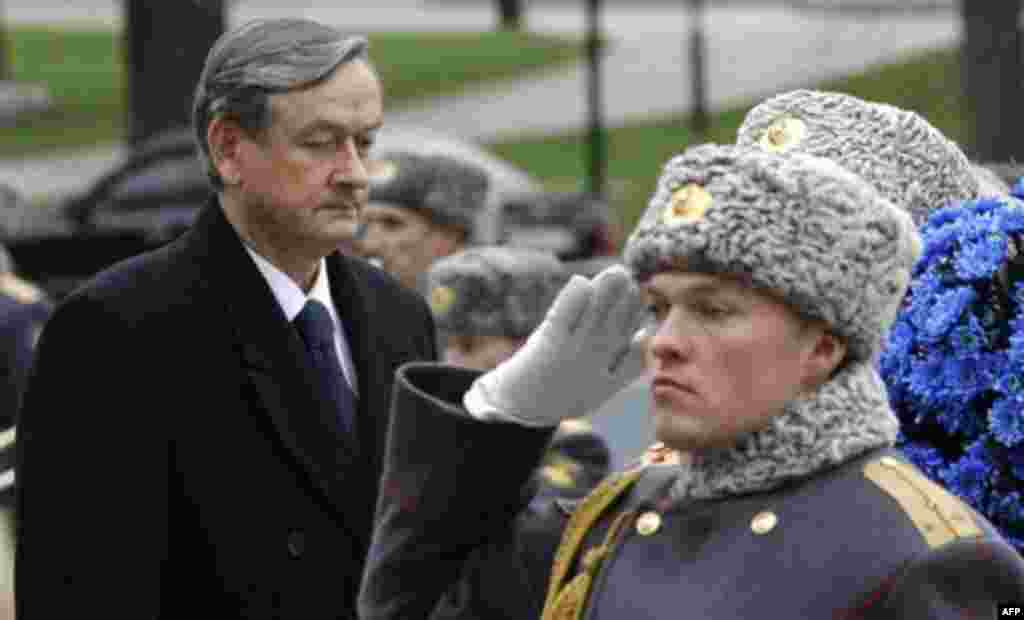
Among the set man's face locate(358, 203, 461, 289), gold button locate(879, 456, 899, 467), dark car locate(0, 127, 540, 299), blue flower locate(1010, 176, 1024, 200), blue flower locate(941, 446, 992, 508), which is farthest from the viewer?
dark car locate(0, 127, 540, 299)

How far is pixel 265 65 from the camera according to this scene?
4.99 m

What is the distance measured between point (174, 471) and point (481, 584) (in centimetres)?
133

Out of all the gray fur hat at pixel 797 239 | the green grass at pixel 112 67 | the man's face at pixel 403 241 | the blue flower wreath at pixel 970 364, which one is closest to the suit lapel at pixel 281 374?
the blue flower wreath at pixel 970 364

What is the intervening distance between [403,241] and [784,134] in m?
3.88

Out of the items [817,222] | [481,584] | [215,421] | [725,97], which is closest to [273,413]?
[215,421]

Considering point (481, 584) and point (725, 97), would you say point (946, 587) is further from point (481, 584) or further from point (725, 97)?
point (725, 97)

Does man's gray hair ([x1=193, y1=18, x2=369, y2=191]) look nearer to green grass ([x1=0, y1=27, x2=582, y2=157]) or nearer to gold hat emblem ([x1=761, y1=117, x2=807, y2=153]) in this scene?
gold hat emblem ([x1=761, y1=117, x2=807, y2=153])

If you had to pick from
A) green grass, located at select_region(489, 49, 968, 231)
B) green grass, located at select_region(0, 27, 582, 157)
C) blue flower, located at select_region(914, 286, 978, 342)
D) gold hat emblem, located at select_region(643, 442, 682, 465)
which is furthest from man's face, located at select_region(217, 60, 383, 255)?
green grass, located at select_region(0, 27, 582, 157)

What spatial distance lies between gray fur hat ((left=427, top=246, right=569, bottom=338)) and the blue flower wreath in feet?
10.00

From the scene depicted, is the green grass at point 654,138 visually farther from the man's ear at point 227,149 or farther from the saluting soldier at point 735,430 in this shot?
the saluting soldier at point 735,430

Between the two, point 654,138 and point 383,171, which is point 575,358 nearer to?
point 383,171

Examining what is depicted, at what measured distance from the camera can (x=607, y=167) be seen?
25484 millimetres

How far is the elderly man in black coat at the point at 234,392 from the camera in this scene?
4762 millimetres

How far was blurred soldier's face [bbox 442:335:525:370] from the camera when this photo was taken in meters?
7.16
